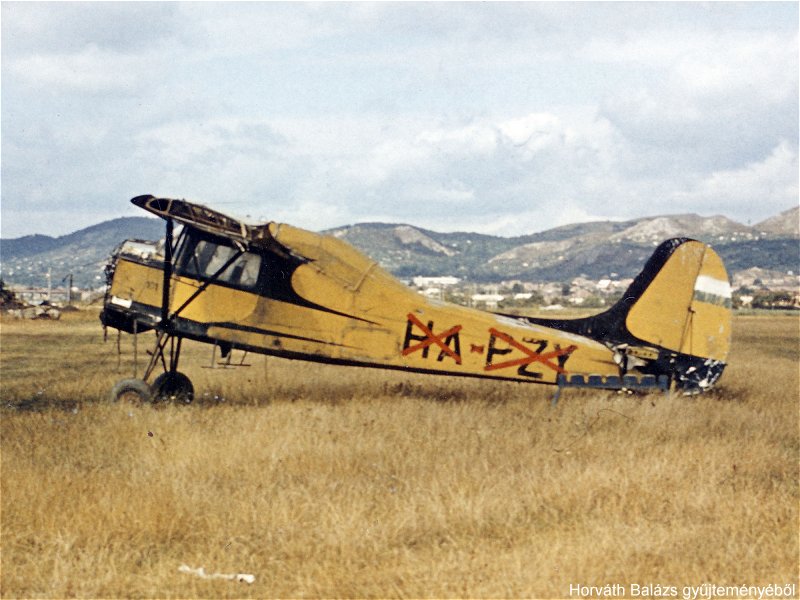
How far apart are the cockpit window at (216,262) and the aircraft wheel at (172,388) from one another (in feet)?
5.37

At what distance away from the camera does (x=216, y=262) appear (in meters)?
11.7

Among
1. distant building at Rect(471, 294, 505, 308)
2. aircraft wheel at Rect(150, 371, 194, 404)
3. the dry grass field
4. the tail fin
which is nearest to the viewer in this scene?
the dry grass field

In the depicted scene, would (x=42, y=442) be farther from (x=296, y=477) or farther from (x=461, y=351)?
(x=461, y=351)

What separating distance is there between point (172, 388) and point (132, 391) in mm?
691

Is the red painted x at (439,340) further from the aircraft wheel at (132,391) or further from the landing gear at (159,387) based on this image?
the aircraft wheel at (132,391)

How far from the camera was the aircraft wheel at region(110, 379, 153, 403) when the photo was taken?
11570 millimetres

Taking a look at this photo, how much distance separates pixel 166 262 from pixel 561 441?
5978 millimetres

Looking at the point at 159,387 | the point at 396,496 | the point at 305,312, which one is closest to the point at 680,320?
the point at 305,312

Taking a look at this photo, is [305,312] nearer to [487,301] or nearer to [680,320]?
[680,320]

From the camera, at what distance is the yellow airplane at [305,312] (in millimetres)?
11438

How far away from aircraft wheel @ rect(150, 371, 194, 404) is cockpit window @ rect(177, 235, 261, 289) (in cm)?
164

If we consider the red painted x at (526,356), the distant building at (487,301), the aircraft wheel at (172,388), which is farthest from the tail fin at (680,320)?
the distant building at (487,301)

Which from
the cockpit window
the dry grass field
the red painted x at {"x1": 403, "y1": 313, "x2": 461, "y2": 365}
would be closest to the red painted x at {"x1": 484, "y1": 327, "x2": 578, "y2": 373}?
the red painted x at {"x1": 403, "y1": 313, "x2": 461, "y2": 365}

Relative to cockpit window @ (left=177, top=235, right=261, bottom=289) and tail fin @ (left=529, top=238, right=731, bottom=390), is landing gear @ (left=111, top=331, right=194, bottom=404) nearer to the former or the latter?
cockpit window @ (left=177, top=235, right=261, bottom=289)
